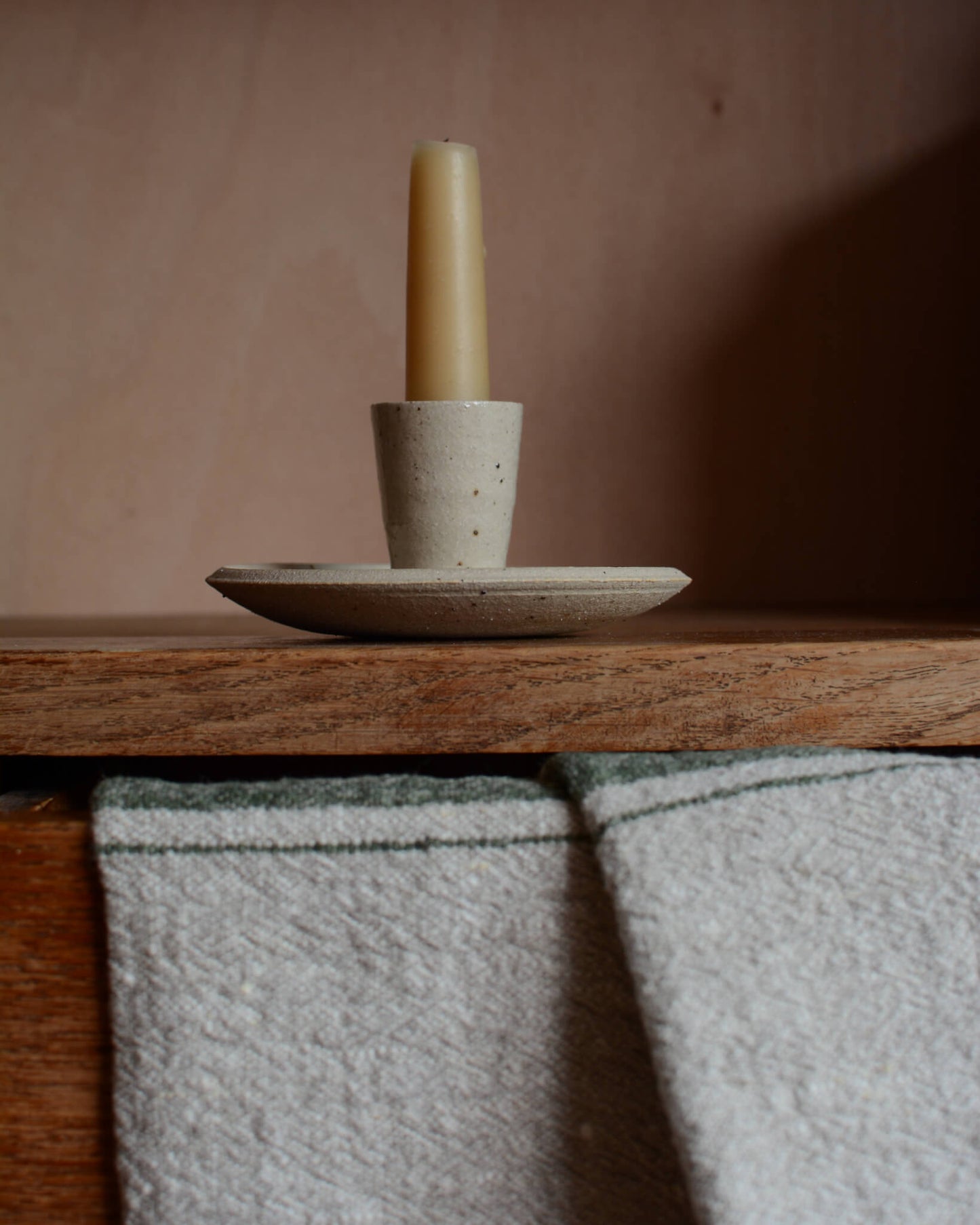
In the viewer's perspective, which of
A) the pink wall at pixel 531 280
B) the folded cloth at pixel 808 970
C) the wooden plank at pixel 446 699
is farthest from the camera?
the pink wall at pixel 531 280

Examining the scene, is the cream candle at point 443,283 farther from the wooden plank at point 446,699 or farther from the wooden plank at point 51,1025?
the wooden plank at point 51,1025

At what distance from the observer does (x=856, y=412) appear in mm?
937

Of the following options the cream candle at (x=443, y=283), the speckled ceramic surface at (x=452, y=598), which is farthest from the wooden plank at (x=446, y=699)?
the cream candle at (x=443, y=283)

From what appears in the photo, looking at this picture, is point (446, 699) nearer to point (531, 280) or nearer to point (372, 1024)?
point (372, 1024)

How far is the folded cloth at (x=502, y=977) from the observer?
0.91ft

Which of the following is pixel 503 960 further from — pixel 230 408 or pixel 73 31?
pixel 73 31

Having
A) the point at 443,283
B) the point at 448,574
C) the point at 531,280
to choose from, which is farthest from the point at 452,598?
the point at 531,280

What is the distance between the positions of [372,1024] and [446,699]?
135mm

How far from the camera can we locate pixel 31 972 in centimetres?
29

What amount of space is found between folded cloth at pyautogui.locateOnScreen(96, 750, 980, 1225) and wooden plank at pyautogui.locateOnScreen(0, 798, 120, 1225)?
1cm

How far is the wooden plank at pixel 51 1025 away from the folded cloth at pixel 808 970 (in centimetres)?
14

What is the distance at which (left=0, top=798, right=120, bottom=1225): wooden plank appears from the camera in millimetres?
292

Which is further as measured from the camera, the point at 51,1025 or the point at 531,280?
the point at 531,280

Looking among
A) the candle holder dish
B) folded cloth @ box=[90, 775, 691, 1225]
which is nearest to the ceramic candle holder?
the candle holder dish
